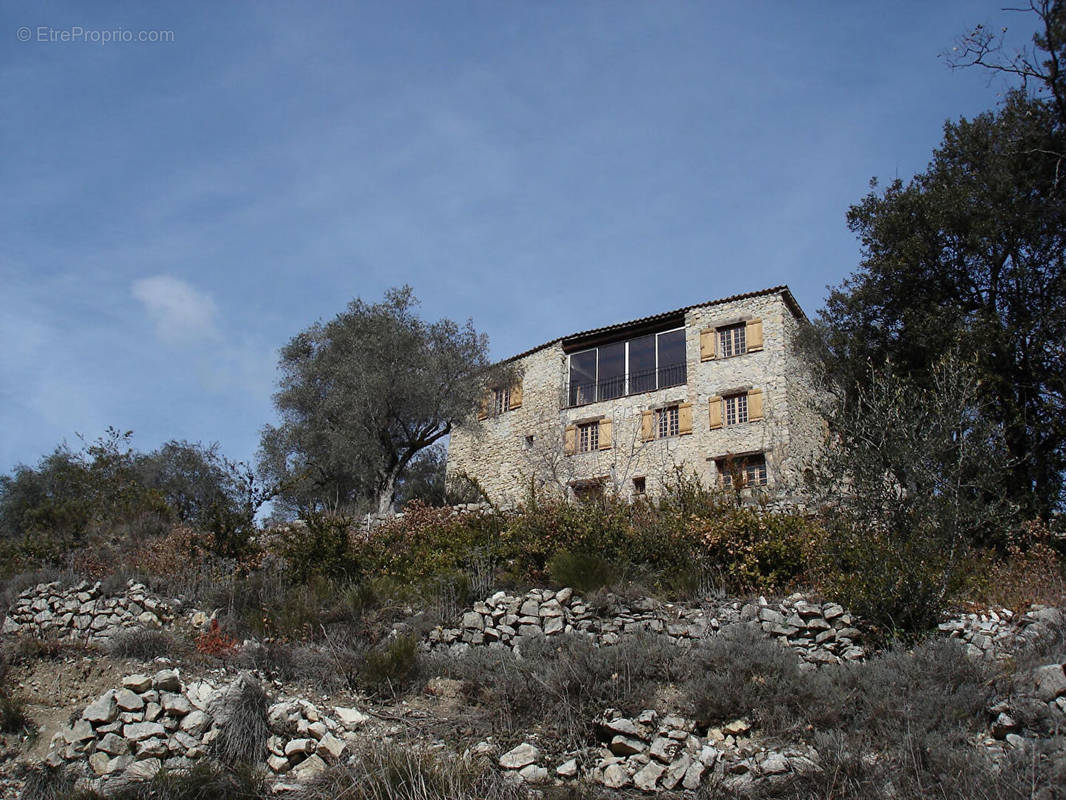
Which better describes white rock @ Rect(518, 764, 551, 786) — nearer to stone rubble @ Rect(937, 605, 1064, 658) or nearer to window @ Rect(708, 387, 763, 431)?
stone rubble @ Rect(937, 605, 1064, 658)

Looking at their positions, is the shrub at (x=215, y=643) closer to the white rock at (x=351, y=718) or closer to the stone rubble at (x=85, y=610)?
the stone rubble at (x=85, y=610)

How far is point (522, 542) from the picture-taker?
12797 millimetres

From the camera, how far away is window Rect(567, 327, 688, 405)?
26.3m

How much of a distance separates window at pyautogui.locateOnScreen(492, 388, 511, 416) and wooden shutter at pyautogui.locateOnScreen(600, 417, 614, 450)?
3.69 metres

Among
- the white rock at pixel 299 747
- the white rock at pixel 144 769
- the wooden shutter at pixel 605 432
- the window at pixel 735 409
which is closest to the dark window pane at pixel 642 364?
the wooden shutter at pixel 605 432

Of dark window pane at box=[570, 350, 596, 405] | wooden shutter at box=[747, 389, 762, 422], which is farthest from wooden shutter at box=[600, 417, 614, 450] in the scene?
wooden shutter at box=[747, 389, 762, 422]

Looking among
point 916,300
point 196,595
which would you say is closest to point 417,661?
point 196,595

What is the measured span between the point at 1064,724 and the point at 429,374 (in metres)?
19.1

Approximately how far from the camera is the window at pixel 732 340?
24950 mm

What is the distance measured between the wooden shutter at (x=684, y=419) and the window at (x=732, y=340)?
1886mm

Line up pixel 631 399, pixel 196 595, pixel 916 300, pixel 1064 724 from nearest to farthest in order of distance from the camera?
pixel 1064 724 < pixel 196 595 < pixel 916 300 < pixel 631 399

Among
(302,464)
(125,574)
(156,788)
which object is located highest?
(302,464)

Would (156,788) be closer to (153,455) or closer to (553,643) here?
(553,643)

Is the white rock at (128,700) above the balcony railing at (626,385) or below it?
below
